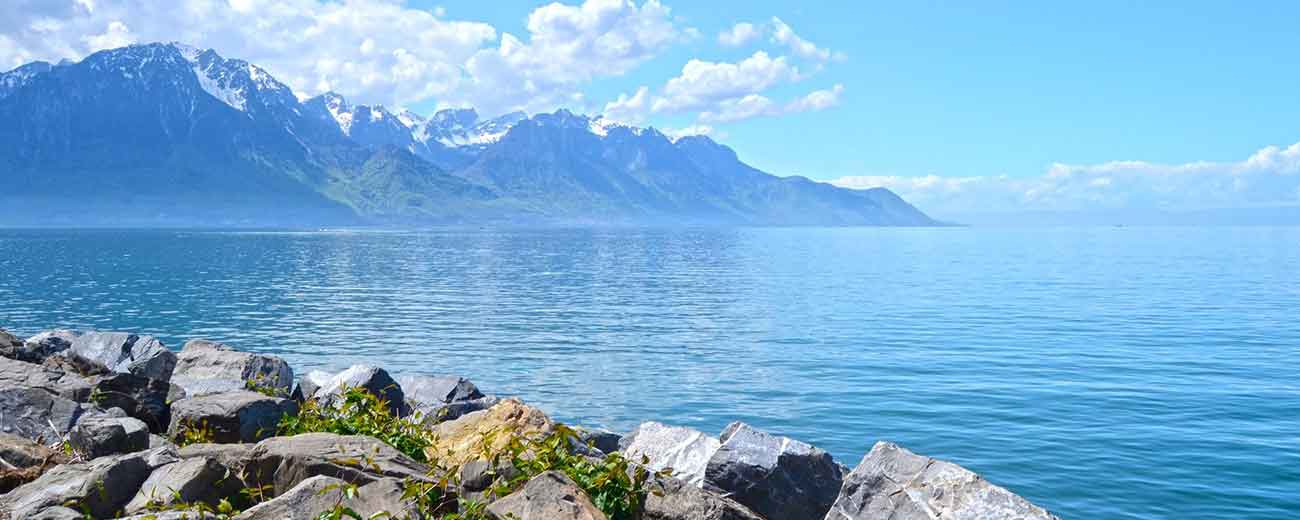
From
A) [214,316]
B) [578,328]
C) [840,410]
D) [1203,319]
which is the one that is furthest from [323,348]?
[1203,319]

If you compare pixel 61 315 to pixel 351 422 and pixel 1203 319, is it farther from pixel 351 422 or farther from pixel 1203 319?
pixel 1203 319

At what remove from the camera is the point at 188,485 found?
938 centimetres

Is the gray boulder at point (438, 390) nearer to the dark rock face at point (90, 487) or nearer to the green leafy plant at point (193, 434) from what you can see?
the green leafy plant at point (193, 434)

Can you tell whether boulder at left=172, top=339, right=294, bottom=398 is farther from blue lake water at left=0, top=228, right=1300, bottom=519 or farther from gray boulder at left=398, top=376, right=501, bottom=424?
blue lake water at left=0, top=228, right=1300, bottom=519

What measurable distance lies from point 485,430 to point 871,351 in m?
37.4

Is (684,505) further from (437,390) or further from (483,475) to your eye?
(437,390)

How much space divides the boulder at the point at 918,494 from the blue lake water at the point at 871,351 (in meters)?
10.8

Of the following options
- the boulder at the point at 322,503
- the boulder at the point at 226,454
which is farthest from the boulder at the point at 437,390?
the boulder at the point at 322,503

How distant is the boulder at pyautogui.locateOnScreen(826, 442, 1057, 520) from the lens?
1142 cm

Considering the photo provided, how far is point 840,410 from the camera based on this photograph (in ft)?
106

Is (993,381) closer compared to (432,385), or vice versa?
(432,385)

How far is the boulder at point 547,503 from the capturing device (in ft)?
28.2

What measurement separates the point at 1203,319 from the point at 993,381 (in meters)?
33.6

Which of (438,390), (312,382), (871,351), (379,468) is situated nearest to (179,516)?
(379,468)
